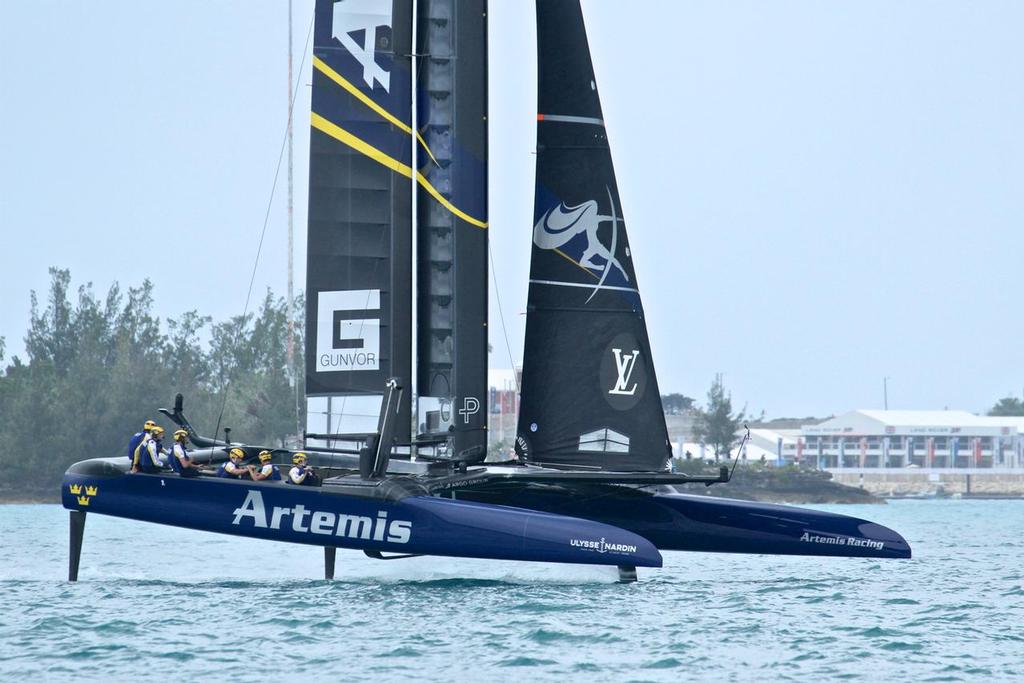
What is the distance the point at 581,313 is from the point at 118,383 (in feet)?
169

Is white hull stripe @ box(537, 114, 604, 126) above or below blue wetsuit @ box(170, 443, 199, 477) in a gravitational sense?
above

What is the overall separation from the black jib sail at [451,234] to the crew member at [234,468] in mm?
2196

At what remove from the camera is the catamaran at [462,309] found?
17.4 m

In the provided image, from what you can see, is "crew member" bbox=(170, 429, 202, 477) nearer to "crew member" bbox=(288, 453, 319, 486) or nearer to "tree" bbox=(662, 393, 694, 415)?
"crew member" bbox=(288, 453, 319, 486)

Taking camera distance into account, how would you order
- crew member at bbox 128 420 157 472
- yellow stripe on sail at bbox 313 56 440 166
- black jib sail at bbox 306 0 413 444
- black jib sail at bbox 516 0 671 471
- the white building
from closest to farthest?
crew member at bbox 128 420 157 472, black jib sail at bbox 306 0 413 444, yellow stripe on sail at bbox 313 56 440 166, black jib sail at bbox 516 0 671 471, the white building

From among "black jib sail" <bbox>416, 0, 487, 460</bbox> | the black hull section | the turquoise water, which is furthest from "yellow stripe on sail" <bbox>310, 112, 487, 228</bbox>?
the turquoise water

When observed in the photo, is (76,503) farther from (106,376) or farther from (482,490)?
(106,376)

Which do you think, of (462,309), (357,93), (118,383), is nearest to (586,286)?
(462,309)

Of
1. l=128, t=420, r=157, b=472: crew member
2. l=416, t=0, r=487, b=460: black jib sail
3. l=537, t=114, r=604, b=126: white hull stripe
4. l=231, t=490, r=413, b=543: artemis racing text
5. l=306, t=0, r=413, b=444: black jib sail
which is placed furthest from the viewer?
l=537, t=114, r=604, b=126: white hull stripe

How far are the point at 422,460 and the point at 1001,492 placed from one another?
89091 millimetres

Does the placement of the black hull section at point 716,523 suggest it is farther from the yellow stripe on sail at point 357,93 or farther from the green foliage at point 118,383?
the green foliage at point 118,383

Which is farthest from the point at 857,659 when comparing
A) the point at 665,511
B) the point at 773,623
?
the point at 665,511

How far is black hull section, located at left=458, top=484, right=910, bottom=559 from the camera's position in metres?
17.9

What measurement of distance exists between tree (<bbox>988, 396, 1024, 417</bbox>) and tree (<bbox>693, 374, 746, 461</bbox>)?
2752 inches
